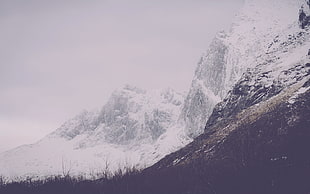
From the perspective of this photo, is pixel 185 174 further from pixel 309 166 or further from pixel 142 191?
pixel 309 166

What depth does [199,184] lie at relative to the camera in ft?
409

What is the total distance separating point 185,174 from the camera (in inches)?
6156

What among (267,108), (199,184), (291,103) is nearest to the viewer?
(199,184)

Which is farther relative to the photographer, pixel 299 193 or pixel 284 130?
pixel 284 130

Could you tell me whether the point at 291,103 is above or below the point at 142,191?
above

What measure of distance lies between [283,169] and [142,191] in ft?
136

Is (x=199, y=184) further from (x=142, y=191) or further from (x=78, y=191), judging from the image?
(x=78, y=191)

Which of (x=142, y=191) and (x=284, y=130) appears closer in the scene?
(x=142, y=191)

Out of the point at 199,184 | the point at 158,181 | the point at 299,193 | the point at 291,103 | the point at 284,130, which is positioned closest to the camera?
the point at 299,193

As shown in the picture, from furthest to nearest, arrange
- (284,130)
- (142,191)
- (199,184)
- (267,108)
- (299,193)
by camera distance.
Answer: (267,108), (284,130), (142,191), (199,184), (299,193)

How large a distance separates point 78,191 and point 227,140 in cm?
6842

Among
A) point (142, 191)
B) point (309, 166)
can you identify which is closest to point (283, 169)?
point (309, 166)

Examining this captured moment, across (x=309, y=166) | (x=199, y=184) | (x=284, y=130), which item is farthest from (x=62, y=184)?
(x=309, y=166)

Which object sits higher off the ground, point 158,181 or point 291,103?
point 291,103
